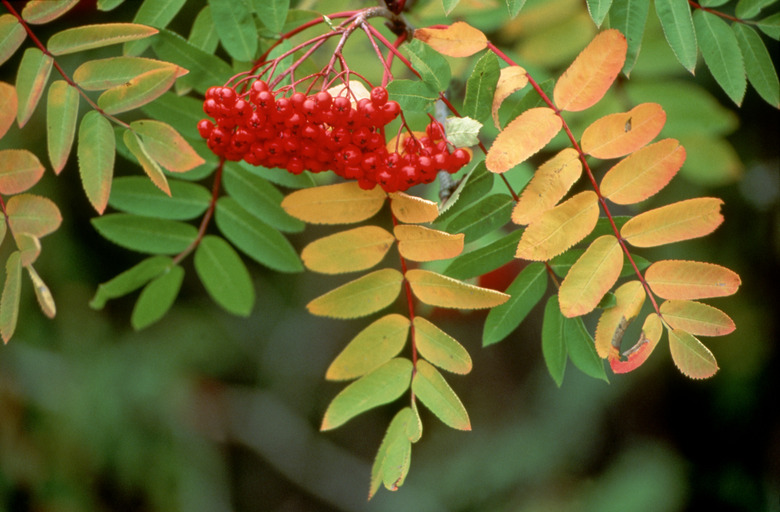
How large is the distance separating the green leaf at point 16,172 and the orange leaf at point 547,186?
960mm

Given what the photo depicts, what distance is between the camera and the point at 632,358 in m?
1.06

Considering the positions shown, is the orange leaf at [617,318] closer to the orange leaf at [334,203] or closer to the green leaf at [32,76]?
the orange leaf at [334,203]

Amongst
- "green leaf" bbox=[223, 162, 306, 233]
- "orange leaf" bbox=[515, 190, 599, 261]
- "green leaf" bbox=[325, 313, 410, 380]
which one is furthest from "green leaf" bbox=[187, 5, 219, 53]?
"orange leaf" bbox=[515, 190, 599, 261]

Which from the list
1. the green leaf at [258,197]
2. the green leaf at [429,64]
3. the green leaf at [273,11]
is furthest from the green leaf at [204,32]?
the green leaf at [429,64]

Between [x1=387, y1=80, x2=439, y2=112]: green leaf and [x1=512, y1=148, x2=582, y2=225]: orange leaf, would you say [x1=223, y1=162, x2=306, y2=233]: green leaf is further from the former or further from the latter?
[x1=512, y1=148, x2=582, y2=225]: orange leaf

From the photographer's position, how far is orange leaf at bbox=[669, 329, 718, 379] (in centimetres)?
107

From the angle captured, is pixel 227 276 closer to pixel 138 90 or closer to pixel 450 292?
pixel 138 90

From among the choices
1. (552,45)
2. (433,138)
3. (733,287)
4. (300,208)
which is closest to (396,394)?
(300,208)

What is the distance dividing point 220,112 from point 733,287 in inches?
40.2

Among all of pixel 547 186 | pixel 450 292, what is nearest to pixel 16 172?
pixel 450 292

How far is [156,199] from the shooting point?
5.31 feet

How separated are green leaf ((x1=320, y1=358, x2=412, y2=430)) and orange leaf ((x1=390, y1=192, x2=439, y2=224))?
322 mm

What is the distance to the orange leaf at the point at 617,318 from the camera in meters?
1.07

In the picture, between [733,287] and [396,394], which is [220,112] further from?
[733,287]
